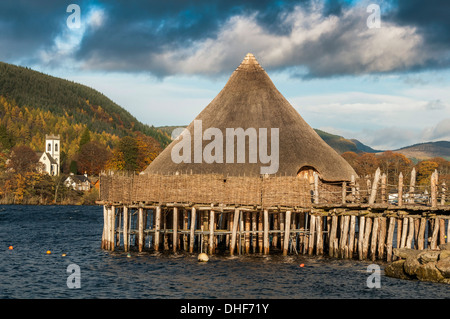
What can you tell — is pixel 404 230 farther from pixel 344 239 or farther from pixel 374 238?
pixel 344 239

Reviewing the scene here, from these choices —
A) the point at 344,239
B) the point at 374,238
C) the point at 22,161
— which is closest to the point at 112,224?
the point at 344,239

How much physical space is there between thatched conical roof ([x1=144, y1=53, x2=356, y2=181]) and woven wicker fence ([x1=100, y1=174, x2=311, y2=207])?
288 cm

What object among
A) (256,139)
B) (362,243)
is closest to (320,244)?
(362,243)

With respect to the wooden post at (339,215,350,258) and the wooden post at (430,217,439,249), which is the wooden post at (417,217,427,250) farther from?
the wooden post at (339,215,350,258)

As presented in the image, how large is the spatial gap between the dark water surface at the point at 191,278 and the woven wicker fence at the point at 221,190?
10.6 feet

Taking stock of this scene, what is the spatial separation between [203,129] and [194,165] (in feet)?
12.6

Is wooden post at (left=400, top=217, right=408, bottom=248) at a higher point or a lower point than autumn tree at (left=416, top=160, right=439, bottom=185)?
lower

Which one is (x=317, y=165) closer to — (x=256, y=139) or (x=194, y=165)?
(x=256, y=139)

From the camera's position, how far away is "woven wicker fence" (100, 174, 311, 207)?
33.8m

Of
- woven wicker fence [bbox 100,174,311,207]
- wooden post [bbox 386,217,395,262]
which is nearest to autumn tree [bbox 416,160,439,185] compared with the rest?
wooden post [bbox 386,217,395,262]

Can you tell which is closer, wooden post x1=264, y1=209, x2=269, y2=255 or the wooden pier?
the wooden pier

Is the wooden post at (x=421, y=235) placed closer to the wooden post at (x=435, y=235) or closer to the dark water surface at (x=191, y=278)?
the wooden post at (x=435, y=235)

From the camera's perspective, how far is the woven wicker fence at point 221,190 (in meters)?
33.8

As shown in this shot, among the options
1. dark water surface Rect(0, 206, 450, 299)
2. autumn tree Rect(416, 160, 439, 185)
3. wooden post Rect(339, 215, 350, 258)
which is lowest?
dark water surface Rect(0, 206, 450, 299)
